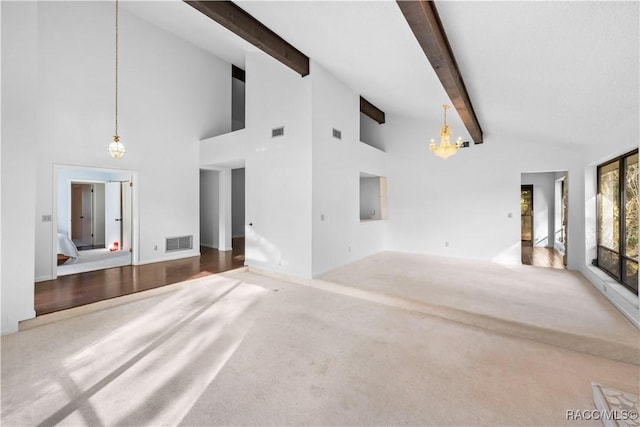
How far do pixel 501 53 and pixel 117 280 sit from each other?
6323 millimetres

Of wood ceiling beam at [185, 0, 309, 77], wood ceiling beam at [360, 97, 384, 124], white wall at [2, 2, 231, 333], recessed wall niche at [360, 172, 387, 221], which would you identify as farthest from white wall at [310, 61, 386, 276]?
white wall at [2, 2, 231, 333]

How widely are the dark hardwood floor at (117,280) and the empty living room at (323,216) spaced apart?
6 centimetres

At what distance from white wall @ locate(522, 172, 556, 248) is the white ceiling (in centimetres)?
391

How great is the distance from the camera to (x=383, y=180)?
25.3 ft

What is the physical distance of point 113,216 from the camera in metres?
7.15

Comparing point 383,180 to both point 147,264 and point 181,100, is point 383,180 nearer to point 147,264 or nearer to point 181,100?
point 181,100

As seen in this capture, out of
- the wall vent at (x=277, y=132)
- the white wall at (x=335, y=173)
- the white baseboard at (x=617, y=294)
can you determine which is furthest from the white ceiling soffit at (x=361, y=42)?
the white baseboard at (x=617, y=294)

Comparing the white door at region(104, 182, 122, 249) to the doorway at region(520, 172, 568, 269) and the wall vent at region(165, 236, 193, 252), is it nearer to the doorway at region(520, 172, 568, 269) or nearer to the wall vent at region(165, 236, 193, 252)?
the wall vent at region(165, 236, 193, 252)

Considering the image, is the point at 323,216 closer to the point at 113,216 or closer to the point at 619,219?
the point at 619,219

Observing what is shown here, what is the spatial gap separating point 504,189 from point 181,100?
7866 millimetres

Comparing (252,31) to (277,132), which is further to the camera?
(277,132)

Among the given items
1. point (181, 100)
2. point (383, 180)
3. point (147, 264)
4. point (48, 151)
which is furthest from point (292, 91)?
point (147, 264)

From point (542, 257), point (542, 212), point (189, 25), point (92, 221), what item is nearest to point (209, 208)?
point (92, 221)

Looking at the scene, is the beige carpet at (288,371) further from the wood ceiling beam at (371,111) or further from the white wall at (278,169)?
the wood ceiling beam at (371,111)
